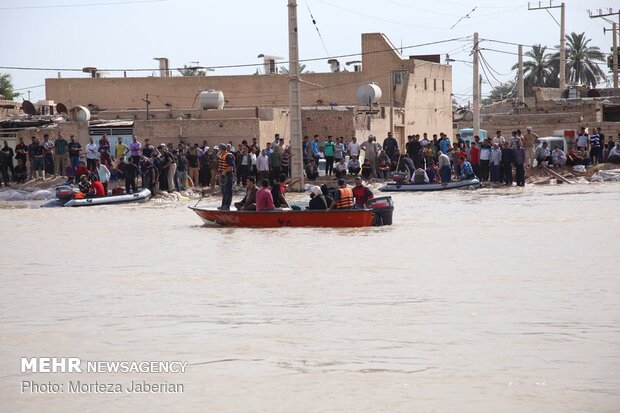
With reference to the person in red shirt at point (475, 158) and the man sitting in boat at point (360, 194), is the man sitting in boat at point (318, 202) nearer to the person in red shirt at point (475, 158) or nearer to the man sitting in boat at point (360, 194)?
the man sitting in boat at point (360, 194)

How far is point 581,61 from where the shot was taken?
81.0 m

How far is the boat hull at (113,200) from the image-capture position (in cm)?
3256

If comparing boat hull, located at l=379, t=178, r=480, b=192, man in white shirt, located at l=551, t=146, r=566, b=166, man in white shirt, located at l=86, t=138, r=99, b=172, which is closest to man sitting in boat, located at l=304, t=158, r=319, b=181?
boat hull, located at l=379, t=178, r=480, b=192

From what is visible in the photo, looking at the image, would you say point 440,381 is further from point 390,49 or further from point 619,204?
point 390,49

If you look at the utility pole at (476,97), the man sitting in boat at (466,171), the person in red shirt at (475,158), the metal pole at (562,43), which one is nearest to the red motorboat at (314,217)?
the man sitting in boat at (466,171)

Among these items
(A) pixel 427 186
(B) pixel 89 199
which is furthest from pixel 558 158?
(B) pixel 89 199

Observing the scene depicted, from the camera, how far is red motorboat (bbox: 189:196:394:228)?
24.2m

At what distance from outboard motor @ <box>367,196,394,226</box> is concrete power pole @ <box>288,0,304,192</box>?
1090 cm

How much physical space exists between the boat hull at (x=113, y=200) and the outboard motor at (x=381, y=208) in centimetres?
1064

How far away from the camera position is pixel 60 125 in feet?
130

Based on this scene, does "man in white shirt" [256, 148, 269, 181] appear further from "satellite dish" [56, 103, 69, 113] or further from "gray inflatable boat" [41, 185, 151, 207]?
"satellite dish" [56, 103, 69, 113]

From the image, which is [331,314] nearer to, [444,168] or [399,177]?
[399,177]

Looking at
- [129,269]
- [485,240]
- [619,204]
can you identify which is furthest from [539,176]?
[129,269]

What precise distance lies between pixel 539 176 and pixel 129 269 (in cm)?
2217
